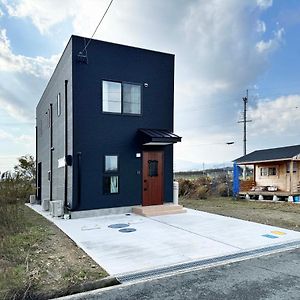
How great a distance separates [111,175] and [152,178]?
1565mm

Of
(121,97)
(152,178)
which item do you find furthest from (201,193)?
(121,97)

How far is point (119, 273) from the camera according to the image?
14.3 feet

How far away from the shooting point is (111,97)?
10180 millimetres

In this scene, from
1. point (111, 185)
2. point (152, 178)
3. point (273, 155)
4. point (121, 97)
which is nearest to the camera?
point (111, 185)

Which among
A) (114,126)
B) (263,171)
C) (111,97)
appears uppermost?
(111,97)

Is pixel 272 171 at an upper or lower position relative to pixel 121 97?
lower

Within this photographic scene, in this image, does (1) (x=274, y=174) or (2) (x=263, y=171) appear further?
(2) (x=263, y=171)

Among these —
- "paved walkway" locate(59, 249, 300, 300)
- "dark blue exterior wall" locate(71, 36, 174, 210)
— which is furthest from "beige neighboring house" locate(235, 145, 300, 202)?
"paved walkway" locate(59, 249, 300, 300)

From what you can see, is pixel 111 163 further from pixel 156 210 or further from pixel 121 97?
pixel 121 97

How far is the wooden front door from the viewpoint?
10.6 meters

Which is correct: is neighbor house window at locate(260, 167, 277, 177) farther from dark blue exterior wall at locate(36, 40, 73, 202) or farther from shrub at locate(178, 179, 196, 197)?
dark blue exterior wall at locate(36, 40, 73, 202)

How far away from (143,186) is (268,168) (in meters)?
11.7

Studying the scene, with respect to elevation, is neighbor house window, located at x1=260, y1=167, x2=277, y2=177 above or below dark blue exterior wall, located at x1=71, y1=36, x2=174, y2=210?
below

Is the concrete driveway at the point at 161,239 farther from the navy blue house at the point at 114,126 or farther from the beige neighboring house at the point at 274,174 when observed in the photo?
the beige neighboring house at the point at 274,174
